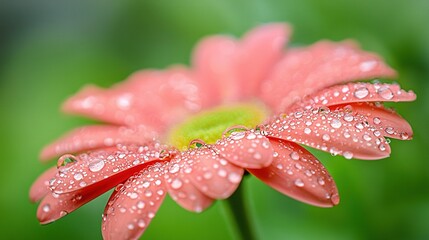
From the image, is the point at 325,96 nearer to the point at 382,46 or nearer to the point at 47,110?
the point at 382,46

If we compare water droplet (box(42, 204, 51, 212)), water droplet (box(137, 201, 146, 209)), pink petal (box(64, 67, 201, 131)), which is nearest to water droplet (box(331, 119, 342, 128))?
water droplet (box(137, 201, 146, 209))

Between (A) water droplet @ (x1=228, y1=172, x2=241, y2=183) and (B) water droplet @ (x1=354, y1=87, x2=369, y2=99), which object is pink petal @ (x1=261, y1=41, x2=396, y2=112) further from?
(A) water droplet @ (x1=228, y1=172, x2=241, y2=183)

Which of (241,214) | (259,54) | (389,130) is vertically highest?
(259,54)

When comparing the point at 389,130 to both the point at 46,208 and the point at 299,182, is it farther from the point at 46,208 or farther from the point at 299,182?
the point at 46,208

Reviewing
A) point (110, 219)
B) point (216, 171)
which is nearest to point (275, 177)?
Answer: point (216, 171)

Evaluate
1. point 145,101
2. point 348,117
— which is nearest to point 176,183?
point 348,117

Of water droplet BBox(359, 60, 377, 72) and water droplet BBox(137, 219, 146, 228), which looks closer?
water droplet BBox(137, 219, 146, 228)

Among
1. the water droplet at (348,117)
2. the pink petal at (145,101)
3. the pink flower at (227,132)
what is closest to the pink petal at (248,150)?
the pink flower at (227,132)
